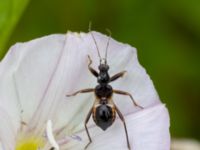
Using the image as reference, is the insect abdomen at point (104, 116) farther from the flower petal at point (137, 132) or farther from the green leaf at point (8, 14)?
the green leaf at point (8, 14)

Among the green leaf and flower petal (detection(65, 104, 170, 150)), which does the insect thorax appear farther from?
the green leaf

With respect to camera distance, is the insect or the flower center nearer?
the insect

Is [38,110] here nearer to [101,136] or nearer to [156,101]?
[101,136]

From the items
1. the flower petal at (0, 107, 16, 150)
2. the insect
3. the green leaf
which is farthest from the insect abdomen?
the green leaf

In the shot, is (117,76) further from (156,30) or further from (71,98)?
(156,30)

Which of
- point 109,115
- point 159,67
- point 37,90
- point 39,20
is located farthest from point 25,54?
point 159,67

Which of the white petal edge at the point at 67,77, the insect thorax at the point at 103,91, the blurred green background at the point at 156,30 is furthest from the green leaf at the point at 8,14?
the blurred green background at the point at 156,30
